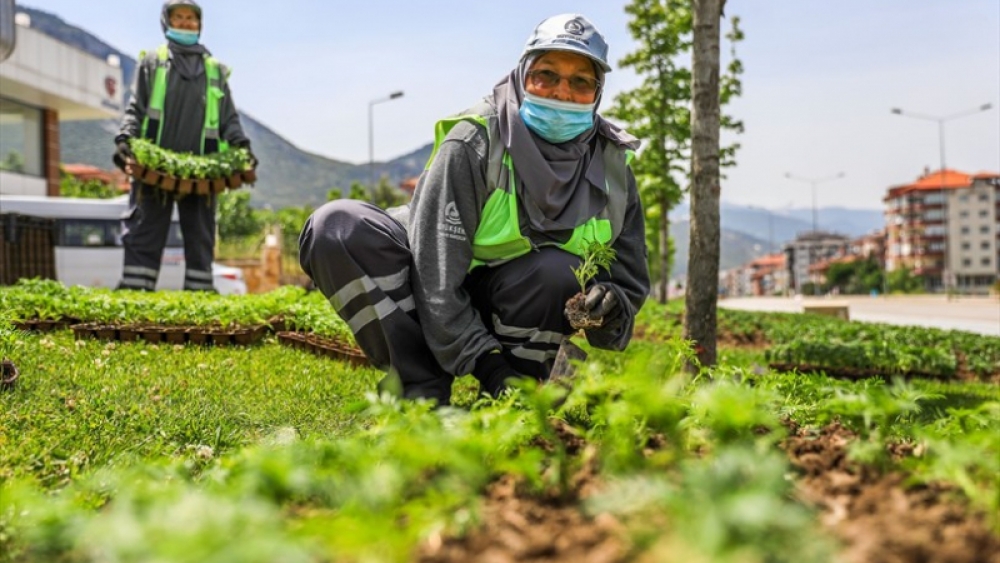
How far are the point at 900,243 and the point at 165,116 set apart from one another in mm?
138055

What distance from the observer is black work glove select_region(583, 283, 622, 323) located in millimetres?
3160

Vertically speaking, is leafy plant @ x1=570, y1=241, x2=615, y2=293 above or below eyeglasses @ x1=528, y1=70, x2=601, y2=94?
below

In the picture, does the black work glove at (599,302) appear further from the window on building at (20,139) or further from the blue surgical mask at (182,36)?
the window on building at (20,139)

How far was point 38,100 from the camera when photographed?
28844 millimetres

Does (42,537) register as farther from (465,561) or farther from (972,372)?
(972,372)

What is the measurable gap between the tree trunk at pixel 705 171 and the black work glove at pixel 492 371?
311 cm

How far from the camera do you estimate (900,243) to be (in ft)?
428

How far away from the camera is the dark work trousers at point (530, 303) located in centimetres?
343

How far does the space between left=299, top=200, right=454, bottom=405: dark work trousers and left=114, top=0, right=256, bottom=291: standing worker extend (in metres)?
5.21

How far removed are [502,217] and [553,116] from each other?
471 mm

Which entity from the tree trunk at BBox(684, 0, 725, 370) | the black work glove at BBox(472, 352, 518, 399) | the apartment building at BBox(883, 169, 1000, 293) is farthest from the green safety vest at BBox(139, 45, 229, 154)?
the apartment building at BBox(883, 169, 1000, 293)

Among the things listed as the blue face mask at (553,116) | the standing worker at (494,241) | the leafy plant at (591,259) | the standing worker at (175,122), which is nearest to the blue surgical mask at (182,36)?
the standing worker at (175,122)

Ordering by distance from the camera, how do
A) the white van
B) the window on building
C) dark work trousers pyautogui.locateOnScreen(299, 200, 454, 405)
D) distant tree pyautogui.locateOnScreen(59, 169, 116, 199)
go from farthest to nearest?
distant tree pyautogui.locateOnScreen(59, 169, 116, 199)
the window on building
the white van
dark work trousers pyautogui.locateOnScreen(299, 200, 454, 405)

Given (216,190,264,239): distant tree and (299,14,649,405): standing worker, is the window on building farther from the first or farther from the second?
(299,14,649,405): standing worker
